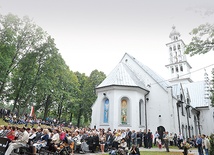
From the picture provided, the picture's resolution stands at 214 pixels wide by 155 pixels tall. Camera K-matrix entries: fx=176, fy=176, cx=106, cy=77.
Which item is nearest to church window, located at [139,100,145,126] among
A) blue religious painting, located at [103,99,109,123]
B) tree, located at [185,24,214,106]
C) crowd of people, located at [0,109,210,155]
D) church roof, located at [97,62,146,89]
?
church roof, located at [97,62,146,89]

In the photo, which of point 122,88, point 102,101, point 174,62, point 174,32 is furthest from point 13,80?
point 174,32

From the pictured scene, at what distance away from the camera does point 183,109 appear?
27188 mm

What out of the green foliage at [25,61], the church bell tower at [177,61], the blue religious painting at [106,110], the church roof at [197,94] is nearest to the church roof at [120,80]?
the blue religious painting at [106,110]

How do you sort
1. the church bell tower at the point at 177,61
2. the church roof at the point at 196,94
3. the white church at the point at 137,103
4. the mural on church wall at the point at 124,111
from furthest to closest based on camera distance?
the church bell tower at the point at 177,61 < the church roof at the point at 196,94 < the white church at the point at 137,103 < the mural on church wall at the point at 124,111

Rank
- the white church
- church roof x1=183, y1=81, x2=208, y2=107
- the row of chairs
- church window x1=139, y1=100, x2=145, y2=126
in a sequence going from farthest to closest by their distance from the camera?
1. church roof x1=183, y1=81, x2=208, y2=107
2. church window x1=139, y1=100, x2=145, y2=126
3. the white church
4. the row of chairs

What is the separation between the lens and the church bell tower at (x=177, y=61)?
44906 millimetres

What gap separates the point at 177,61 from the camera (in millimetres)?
46312

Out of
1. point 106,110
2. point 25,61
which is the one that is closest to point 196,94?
point 106,110

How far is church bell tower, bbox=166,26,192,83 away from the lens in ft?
147

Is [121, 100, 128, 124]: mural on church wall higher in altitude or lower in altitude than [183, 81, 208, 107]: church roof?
lower

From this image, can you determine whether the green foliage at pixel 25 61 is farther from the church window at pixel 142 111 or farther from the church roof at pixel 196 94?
the church roof at pixel 196 94

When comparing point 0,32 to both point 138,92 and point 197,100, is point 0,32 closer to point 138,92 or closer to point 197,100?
point 138,92

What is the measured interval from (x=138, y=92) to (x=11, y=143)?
53.1 ft

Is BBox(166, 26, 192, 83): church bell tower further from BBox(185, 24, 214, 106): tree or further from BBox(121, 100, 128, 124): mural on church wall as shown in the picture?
BBox(185, 24, 214, 106): tree
